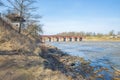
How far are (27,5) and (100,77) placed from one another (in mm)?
30942

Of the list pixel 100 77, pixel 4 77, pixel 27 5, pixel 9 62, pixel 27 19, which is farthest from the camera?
pixel 27 19

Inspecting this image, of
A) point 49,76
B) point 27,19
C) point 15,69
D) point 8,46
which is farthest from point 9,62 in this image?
point 27,19

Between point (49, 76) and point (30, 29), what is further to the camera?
point (30, 29)

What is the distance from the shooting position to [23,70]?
16.6m

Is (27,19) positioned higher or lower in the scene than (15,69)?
higher

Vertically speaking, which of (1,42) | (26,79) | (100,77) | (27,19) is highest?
(27,19)

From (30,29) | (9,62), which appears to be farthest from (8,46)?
(30,29)

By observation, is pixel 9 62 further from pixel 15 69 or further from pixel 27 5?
pixel 27 5

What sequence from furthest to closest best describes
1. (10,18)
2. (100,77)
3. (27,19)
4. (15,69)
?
(10,18) → (27,19) → (100,77) → (15,69)

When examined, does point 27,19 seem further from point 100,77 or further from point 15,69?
point 15,69

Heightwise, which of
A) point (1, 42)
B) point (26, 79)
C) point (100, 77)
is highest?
point (1, 42)

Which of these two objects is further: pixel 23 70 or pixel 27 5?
pixel 27 5

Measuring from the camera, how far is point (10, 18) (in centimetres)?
5912

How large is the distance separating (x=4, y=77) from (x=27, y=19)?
132 ft
